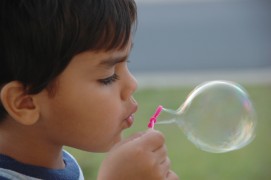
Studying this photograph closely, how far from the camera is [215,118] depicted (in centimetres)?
162

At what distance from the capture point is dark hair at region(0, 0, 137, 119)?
1.34 m

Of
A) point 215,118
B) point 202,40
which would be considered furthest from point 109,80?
point 202,40

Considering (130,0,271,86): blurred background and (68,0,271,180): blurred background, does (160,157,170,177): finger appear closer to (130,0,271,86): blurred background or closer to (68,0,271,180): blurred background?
(68,0,271,180): blurred background

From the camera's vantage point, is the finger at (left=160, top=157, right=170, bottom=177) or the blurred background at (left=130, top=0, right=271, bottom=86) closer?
the finger at (left=160, top=157, right=170, bottom=177)

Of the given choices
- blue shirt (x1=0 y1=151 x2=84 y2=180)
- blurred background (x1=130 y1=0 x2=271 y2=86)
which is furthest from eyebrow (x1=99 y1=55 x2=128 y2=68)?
blurred background (x1=130 y1=0 x2=271 y2=86)

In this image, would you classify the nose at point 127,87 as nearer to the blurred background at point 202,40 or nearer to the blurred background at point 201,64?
the blurred background at point 201,64

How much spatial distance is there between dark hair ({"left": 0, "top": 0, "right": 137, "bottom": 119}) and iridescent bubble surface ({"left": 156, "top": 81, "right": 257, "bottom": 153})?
33cm

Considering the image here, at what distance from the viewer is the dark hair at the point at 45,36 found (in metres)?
1.34

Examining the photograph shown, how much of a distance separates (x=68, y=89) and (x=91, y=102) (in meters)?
0.06

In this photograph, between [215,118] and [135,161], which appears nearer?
[135,161]

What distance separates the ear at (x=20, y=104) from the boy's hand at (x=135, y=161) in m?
0.19

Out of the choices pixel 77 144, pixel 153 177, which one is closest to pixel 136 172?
pixel 153 177

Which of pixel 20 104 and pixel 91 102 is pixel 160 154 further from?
pixel 20 104

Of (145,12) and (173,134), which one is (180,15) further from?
(173,134)
